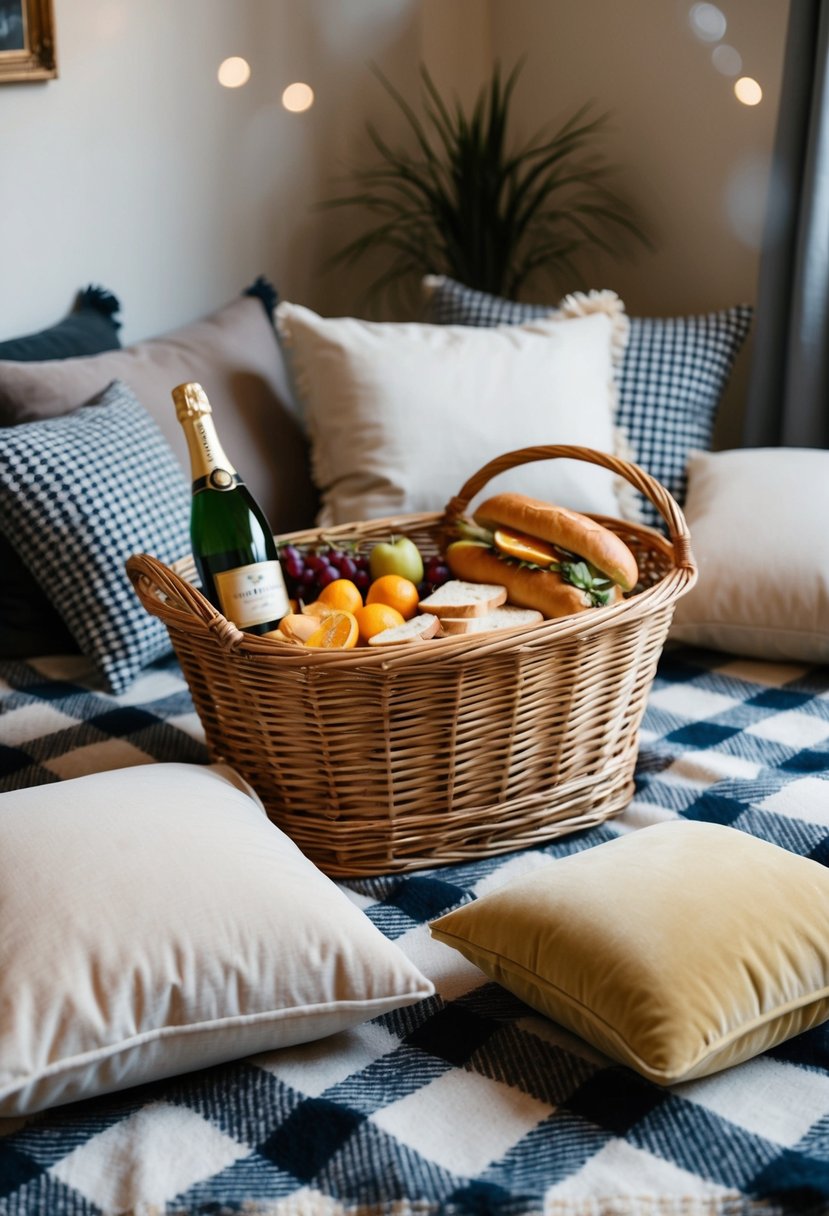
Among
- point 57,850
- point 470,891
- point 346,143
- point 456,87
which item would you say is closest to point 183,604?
point 57,850

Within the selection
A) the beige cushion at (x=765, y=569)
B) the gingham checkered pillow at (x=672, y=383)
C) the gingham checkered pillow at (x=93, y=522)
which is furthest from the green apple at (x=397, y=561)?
the gingham checkered pillow at (x=672, y=383)

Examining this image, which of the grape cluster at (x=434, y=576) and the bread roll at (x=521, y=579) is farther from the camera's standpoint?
the grape cluster at (x=434, y=576)

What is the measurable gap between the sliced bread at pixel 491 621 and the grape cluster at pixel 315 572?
192 millimetres

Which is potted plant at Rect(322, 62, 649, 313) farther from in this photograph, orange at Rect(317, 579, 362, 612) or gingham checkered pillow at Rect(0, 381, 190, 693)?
orange at Rect(317, 579, 362, 612)

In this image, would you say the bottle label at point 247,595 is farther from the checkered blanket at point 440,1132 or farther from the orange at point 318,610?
the checkered blanket at point 440,1132

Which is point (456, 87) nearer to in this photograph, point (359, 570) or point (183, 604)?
point (359, 570)

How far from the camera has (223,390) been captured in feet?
6.71

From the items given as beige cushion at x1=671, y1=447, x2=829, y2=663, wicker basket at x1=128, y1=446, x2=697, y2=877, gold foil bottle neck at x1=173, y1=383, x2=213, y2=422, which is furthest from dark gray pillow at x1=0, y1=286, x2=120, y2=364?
beige cushion at x1=671, y1=447, x2=829, y2=663

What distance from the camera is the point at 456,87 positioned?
2.72 m

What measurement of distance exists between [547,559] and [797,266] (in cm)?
108

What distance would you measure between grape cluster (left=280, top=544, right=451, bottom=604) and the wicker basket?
0.59ft

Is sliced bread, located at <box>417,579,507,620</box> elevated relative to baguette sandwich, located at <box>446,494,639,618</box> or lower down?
lower down

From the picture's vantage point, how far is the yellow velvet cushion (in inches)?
36.2

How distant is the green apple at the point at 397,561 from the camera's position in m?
1.47
